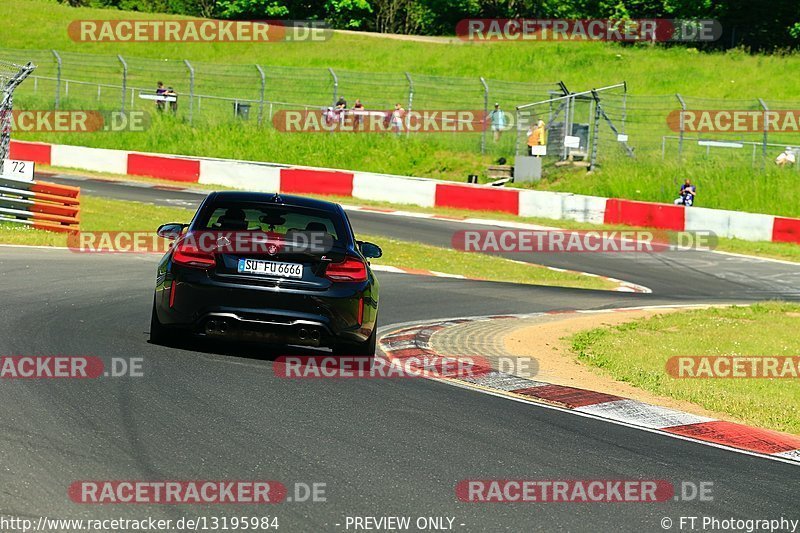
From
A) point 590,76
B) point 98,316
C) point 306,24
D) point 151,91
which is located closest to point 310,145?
point 151,91

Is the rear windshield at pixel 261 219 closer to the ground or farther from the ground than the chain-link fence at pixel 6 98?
closer to the ground

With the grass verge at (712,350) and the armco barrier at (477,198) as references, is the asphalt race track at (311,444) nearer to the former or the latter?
the grass verge at (712,350)

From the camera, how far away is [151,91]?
1715 inches

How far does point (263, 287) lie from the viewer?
8961 mm

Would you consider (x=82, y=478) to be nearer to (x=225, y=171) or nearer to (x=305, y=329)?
(x=305, y=329)

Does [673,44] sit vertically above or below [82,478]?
above

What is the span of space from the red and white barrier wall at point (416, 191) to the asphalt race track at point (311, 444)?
18.4 metres

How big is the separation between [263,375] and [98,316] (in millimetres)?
3248

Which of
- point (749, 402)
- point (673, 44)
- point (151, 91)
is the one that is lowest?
point (749, 402)

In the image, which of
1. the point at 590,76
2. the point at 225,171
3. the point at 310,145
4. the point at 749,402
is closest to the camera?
the point at 749,402

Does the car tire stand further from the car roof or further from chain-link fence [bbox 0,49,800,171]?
chain-link fence [bbox 0,49,800,171]

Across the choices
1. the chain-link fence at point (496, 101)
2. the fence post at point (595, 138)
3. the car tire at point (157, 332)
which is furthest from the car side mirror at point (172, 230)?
the fence post at point (595, 138)

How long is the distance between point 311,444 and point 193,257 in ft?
9.76

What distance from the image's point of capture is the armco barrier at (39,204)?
19656 mm
